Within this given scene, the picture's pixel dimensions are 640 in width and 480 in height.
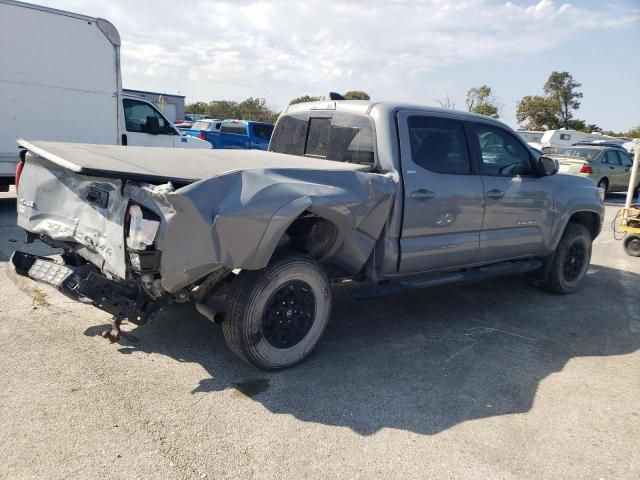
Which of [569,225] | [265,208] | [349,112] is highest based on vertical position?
[349,112]

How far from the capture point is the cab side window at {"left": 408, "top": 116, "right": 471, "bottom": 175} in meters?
4.47

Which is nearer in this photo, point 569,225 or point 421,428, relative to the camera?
point 421,428

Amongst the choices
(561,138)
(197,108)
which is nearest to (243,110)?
(197,108)

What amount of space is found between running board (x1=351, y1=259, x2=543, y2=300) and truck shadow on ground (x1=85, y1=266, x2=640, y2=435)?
1.47 ft

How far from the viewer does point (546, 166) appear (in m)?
5.57

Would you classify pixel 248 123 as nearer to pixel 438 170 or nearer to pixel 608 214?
pixel 608 214

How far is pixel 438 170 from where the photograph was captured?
4.56 meters

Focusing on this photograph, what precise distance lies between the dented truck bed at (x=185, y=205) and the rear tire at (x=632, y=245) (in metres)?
6.57

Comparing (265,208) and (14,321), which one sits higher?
(265,208)

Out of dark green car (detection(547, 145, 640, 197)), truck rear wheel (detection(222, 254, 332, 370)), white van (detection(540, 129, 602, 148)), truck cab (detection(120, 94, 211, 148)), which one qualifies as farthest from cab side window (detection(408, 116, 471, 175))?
white van (detection(540, 129, 602, 148))

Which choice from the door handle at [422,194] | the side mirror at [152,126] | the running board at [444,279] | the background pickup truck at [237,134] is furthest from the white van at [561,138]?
the door handle at [422,194]

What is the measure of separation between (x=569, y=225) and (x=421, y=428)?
3.94 m

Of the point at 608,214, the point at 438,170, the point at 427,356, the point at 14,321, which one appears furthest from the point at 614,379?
the point at 608,214

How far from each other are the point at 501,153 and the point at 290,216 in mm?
2832
